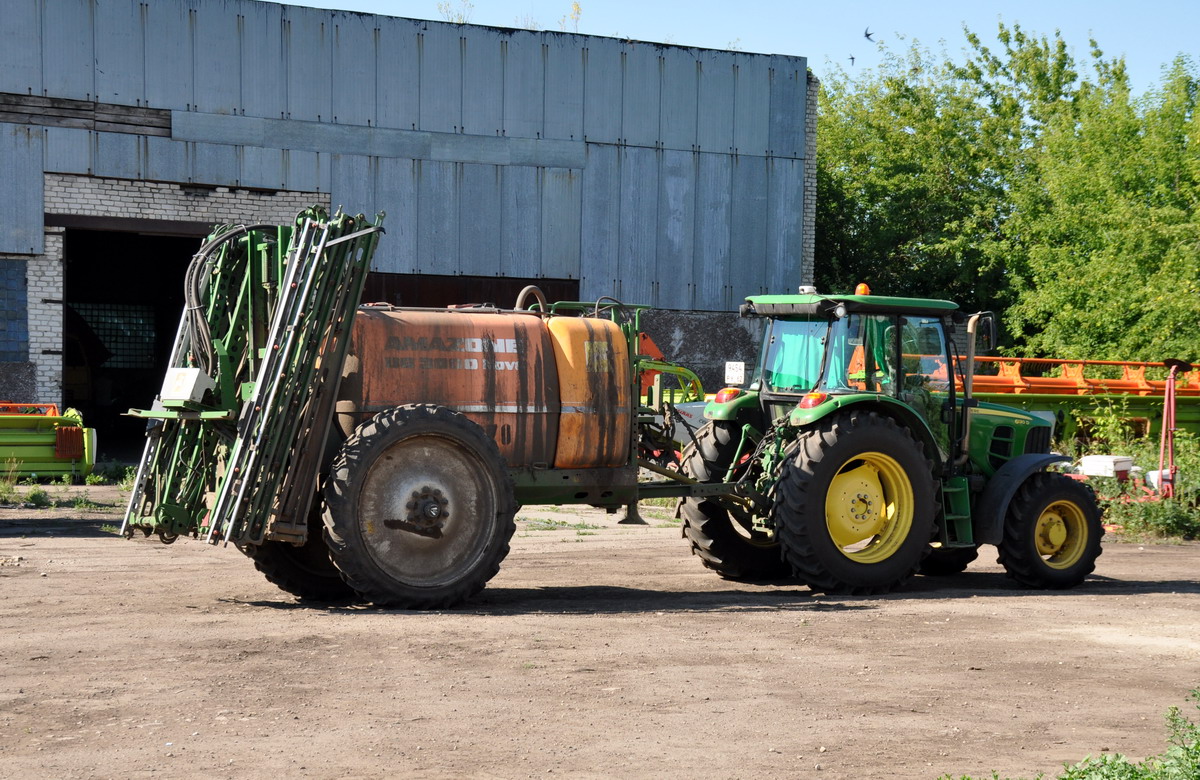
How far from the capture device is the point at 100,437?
99.6 ft

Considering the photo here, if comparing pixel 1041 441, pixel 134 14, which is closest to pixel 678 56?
pixel 134 14

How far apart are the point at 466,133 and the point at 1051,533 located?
53.4ft

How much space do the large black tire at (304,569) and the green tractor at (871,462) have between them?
2977 millimetres

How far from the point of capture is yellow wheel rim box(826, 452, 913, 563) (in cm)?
1061

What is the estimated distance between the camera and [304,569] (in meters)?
10.1

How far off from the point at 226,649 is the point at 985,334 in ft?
20.2

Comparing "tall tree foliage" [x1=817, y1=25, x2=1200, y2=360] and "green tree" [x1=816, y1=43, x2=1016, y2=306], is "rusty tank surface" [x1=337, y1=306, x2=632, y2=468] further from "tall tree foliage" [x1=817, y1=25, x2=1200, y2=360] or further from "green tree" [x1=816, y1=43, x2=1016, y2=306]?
"green tree" [x1=816, y1=43, x2=1016, y2=306]

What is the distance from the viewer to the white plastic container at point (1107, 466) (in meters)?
15.3

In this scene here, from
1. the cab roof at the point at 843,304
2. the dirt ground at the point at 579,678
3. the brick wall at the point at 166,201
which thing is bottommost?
the dirt ground at the point at 579,678

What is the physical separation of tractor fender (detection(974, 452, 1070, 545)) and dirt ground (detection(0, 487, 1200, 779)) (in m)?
0.49

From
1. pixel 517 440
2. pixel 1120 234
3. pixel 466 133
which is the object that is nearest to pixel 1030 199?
pixel 1120 234

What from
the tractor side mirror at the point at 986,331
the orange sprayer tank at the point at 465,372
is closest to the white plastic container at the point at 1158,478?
the tractor side mirror at the point at 986,331

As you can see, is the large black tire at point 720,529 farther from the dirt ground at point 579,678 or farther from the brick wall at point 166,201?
the brick wall at point 166,201

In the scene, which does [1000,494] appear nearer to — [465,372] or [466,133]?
[465,372]
